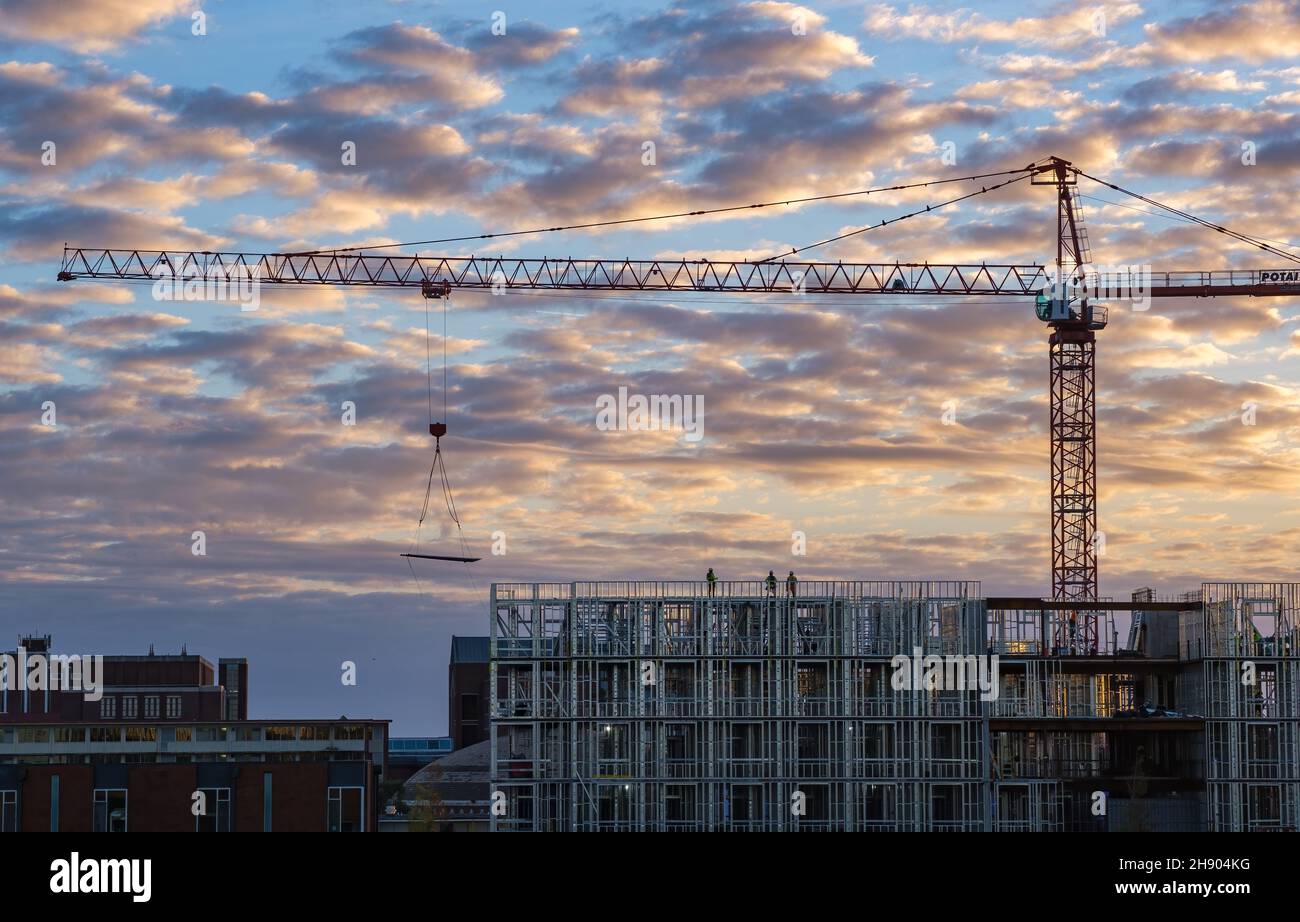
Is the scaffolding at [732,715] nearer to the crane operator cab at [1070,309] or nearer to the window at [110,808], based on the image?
the window at [110,808]

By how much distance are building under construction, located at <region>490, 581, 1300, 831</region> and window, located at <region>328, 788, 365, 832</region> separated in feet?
41.6

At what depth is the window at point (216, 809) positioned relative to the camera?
88875 mm

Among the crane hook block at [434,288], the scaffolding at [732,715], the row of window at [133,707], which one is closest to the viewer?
the scaffolding at [732,715]

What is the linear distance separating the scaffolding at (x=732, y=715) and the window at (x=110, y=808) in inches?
844

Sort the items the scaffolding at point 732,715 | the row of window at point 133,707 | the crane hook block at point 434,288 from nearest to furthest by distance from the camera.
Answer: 1. the scaffolding at point 732,715
2. the crane hook block at point 434,288
3. the row of window at point 133,707

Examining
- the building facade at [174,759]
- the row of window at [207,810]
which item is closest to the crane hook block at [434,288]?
the building facade at [174,759]

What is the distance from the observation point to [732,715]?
81688mm

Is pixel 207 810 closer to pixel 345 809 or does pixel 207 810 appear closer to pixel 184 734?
pixel 345 809

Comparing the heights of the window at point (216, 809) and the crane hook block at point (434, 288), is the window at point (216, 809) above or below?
below

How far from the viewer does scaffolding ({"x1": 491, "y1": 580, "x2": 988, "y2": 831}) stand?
3177 inches
